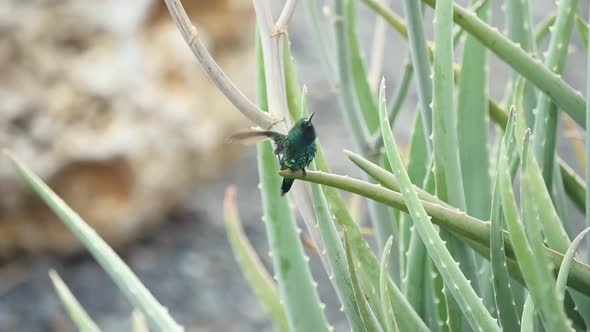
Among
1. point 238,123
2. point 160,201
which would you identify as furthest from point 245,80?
point 160,201

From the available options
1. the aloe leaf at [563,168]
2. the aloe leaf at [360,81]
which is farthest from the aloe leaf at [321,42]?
the aloe leaf at [563,168]

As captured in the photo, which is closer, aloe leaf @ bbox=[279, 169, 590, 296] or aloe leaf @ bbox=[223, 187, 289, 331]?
aloe leaf @ bbox=[279, 169, 590, 296]

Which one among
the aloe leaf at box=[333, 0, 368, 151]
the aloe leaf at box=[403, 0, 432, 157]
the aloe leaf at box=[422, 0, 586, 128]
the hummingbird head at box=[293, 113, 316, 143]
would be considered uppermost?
the aloe leaf at box=[333, 0, 368, 151]

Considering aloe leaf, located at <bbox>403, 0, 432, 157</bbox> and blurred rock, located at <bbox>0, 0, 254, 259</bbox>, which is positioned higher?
blurred rock, located at <bbox>0, 0, 254, 259</bbox>

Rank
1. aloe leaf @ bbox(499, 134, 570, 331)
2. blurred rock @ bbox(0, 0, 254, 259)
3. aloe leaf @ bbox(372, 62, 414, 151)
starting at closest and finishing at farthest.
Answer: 1. aloe leaf @ bbox(499, 134, 570, 331)
2. aloe leaf @ bbox(372, 62, 414, 151)
3. blurred rock @ bbox(0, 0, 254, 259)

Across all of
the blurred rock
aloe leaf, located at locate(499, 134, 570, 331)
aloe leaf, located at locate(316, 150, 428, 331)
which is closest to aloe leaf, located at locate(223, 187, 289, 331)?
aloe leaf, located at locate(316, 150, 428, 331)

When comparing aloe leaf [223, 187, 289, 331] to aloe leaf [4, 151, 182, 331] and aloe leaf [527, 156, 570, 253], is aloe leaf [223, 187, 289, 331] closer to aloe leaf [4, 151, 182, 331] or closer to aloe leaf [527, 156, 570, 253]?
aloe leaf [4, 151, 182, 331]

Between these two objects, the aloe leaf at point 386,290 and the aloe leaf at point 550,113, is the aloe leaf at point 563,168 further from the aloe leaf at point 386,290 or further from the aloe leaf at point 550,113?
the aloe leaf at point 386,290

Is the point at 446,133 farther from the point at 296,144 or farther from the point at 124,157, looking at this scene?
the point at 124,157

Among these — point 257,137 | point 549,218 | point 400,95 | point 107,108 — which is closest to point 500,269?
point 549,218
